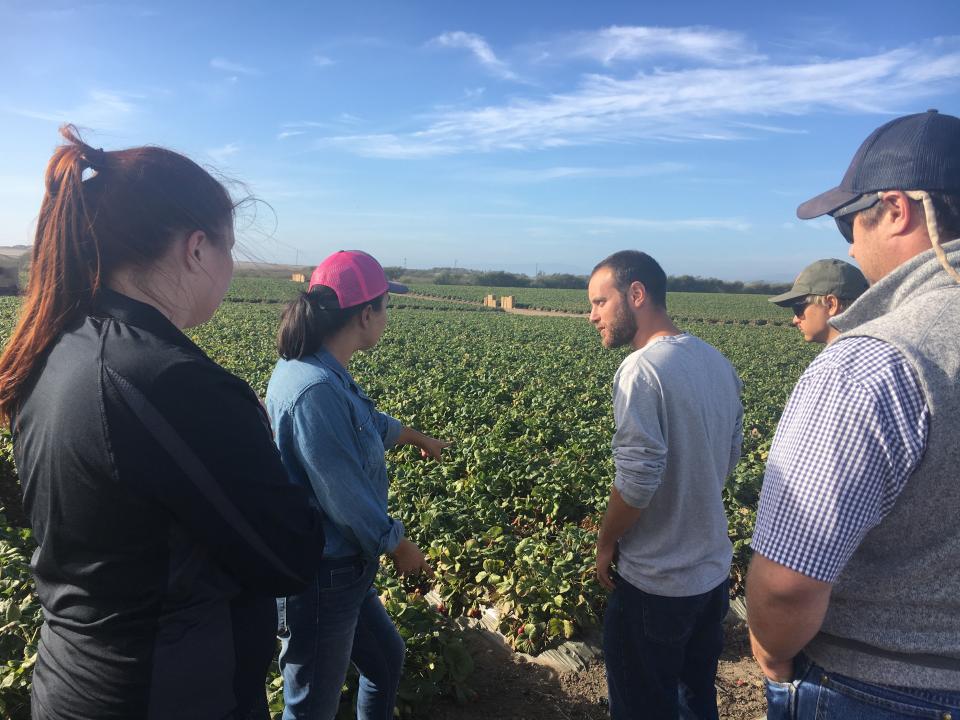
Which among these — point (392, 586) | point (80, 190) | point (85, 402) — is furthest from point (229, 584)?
point (392, 586)

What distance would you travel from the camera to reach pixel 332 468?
90.8 inches

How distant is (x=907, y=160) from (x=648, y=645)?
1928mm

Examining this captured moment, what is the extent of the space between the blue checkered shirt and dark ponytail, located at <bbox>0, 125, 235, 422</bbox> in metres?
1.52

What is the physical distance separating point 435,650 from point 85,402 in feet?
9.27

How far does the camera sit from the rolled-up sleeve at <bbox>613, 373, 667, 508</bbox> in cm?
251

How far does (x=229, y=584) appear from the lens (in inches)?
62.5

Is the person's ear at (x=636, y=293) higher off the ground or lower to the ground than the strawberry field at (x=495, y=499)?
higher

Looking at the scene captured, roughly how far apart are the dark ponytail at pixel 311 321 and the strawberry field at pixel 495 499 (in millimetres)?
1655

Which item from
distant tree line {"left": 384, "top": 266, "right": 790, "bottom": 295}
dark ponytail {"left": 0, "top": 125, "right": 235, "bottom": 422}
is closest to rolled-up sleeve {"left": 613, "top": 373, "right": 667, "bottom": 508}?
dark ponytail {"left": 0, "top": 125, "right": 235, "bottom": 422}

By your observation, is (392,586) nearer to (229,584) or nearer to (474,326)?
(229,584)

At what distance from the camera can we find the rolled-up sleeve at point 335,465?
2.30 m

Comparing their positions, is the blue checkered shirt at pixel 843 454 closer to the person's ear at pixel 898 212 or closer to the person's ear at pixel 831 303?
the person's ear at pixel 898 212

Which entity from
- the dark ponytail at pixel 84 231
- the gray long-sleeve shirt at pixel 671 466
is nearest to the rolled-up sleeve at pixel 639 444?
the gray long-sleeve shirt at pixel 671 466

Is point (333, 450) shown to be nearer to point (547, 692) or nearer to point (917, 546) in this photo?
point (917, 546)
